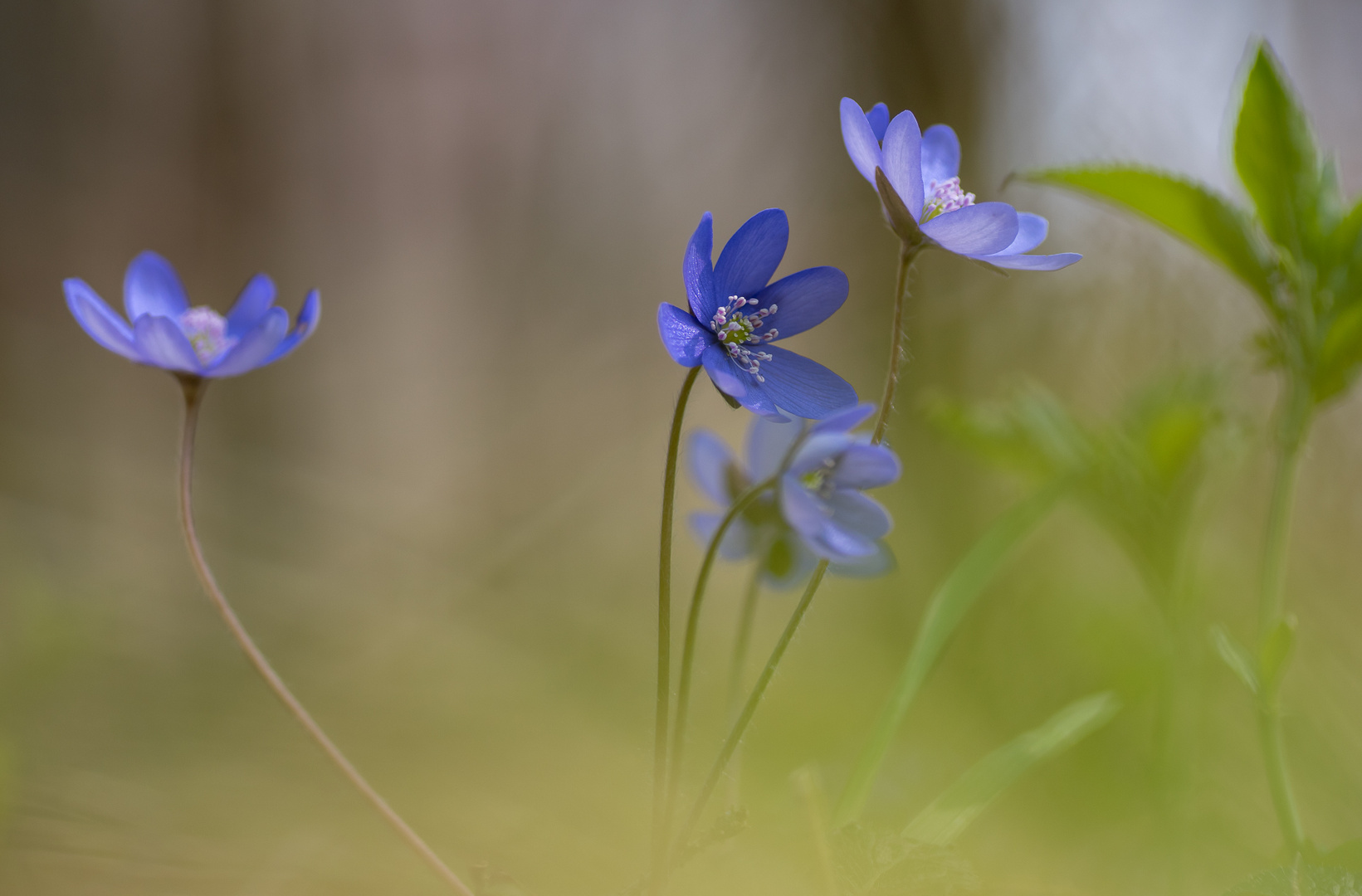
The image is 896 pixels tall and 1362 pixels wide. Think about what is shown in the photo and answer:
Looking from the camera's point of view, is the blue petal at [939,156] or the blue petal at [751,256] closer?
the blue petal at [751,256]

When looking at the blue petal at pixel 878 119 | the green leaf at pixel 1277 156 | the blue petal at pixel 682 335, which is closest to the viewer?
the blue petal at pixel 682 335

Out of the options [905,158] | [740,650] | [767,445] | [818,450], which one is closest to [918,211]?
[905,158]

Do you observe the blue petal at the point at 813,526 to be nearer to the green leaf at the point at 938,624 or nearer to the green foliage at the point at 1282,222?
the green leaf at the point at 938,624

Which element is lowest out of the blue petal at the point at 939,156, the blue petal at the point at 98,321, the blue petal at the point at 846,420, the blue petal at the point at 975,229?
the blue petal at the point at 846,420

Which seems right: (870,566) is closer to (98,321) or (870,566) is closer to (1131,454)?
(1131,454)

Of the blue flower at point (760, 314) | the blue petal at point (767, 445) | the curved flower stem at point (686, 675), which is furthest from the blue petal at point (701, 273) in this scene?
the blue petal at point (767, 445)

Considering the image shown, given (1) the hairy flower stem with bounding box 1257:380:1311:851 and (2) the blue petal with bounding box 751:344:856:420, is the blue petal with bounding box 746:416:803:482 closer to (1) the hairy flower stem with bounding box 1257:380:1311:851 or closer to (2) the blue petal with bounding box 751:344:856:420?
(2) the blue petal with bounding box 751:344:856:420
